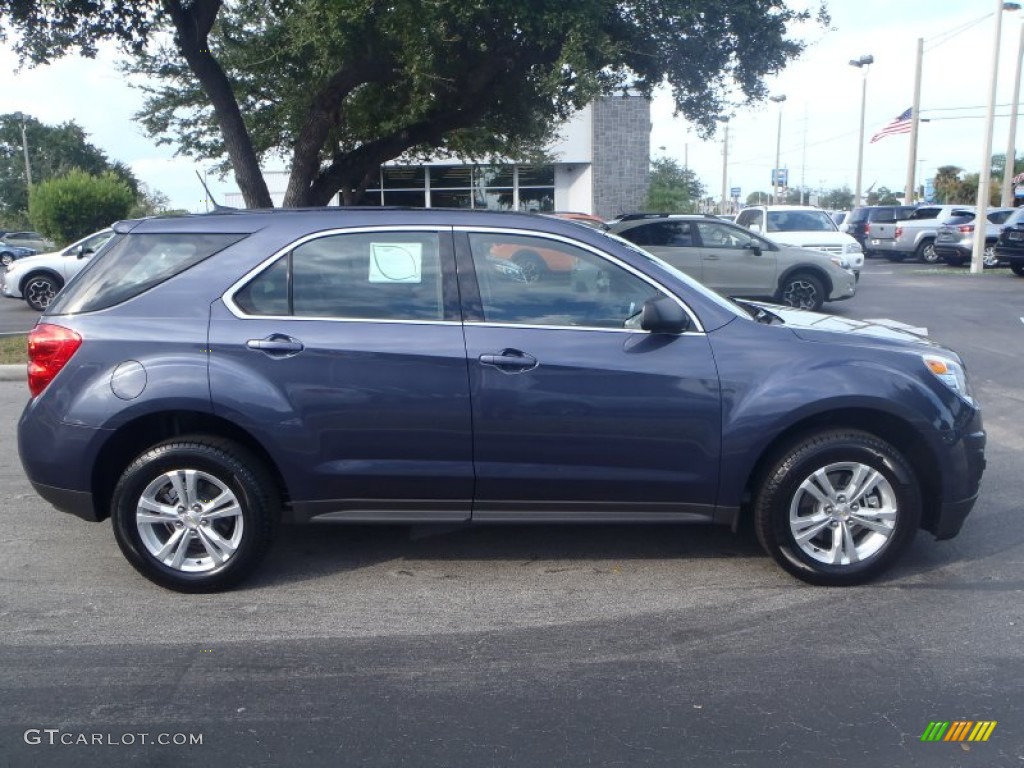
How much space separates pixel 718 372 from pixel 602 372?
22.4 inches

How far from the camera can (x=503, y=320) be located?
16.2 ft

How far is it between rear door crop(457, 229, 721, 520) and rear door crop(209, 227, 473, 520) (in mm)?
138

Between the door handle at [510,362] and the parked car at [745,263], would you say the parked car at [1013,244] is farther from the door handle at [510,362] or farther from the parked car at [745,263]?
the door handle at [510,362]

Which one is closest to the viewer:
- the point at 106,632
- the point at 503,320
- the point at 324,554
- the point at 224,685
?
the point at 224,685

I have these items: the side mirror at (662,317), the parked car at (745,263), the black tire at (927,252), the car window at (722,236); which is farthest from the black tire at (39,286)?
the black tire at (927,252)

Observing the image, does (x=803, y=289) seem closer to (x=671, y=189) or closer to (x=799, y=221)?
(x=799, y=221)

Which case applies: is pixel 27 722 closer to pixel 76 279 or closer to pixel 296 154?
pixel 76 279

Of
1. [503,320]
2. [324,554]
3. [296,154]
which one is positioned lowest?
[324,554]

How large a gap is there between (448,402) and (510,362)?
36 cm

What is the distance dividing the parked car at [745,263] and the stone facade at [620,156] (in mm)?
20511

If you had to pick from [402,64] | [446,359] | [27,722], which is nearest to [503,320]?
[446,359]

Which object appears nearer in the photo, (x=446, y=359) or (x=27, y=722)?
(x=27, y=722)

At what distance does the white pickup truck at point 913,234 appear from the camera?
29453mm

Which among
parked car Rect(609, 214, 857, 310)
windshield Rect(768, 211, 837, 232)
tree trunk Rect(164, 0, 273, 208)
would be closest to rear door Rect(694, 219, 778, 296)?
parked car Rect(609, 214, 857, 310)
